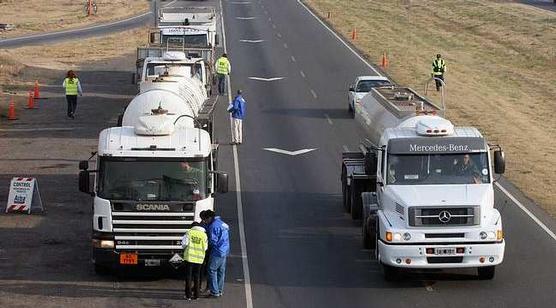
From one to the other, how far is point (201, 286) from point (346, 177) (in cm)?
717

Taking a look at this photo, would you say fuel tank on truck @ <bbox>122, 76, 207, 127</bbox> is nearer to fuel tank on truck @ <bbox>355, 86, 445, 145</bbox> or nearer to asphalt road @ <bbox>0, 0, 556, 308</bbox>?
asphalt road @ <bbox>0, 0, 556, 308</bbox>

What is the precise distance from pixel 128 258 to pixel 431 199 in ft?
18.4

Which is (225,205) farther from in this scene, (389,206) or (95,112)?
(95,112)

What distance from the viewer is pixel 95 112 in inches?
1768

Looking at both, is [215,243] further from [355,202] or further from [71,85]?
[71,85]

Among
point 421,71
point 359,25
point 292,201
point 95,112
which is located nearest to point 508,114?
point 421,71

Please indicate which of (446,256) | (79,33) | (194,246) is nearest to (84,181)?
(194,246)

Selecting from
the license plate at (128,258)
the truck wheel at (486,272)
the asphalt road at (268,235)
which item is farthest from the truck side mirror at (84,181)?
the truck wheel at (486,272)

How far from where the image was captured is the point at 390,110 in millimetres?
26359

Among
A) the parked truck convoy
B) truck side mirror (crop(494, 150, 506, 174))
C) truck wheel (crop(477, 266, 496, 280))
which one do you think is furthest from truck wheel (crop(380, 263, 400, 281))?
the parked truck convoy

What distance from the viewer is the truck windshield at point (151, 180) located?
70.1ft

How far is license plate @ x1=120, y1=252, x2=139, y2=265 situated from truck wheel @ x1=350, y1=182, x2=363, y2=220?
6.93 meters

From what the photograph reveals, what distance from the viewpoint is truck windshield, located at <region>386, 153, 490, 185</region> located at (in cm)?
2212

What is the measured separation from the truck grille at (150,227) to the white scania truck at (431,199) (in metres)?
3.71
